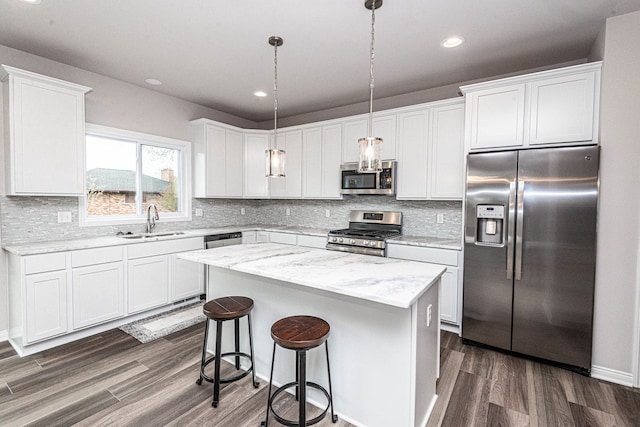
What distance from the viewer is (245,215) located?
17.6ft

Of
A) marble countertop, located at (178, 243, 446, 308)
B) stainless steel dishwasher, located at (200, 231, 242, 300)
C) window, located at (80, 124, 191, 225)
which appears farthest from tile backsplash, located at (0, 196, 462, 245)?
marble countertop, located at (178, 243, 446, 308)

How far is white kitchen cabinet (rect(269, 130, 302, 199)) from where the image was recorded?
4629 millimetres

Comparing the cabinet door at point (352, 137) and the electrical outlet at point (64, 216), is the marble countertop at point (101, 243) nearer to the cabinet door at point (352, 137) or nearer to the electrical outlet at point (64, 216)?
the electrical outlet at point (64, 216)

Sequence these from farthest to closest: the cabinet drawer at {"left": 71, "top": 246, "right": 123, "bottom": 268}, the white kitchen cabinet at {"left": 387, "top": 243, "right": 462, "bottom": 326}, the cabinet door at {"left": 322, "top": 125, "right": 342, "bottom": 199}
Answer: the cabinet door at {"left": 322, "top": 125, "right": 342, "bottom": 199} < the white kitchen cabinet at {"left": 387, "top": 243, "right": 462, "bottom": 326} < the cabinet drawer at {"left": 71, "top": 246, "right": 123, "bottom": 268}

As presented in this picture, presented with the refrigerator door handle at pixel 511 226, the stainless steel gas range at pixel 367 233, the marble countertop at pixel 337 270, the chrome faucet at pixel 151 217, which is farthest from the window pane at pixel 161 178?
the refrigerator door handle at pixel 511 226

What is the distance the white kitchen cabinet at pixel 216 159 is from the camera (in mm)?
4305

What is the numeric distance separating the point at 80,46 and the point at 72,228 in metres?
1.82

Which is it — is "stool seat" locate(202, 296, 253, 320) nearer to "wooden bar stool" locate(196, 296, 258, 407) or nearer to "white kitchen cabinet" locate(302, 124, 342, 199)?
"wooden bar stool" locate(196, 296, 258, 407)

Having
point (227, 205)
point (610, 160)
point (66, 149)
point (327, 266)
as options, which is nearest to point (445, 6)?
point (610, 160)

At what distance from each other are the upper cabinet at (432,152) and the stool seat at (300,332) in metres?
2.27

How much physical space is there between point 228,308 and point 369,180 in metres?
2.46

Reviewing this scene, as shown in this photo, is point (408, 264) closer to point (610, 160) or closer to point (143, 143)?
point (610, 160)

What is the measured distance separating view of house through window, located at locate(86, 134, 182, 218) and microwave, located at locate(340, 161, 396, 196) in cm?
242

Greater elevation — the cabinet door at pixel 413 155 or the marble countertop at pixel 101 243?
the cabinet door at pixel 413 155
